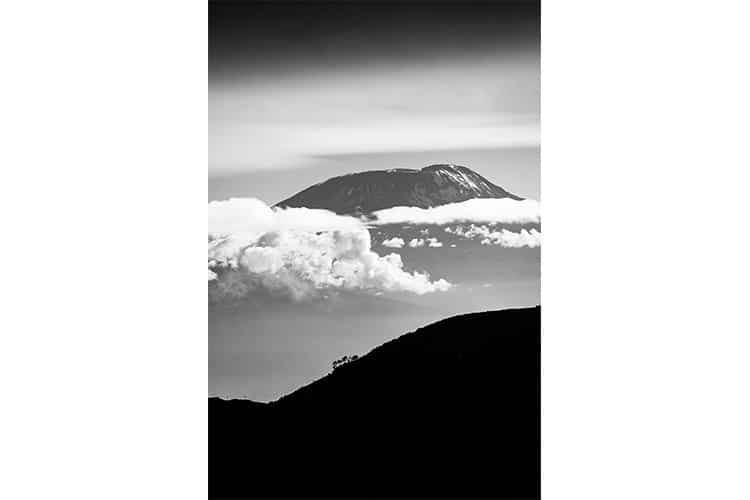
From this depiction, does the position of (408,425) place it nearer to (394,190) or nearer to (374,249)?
(374,249)

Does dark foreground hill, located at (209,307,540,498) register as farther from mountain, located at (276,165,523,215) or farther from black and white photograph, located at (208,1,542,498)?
mountain, located at (276,165,523,215)

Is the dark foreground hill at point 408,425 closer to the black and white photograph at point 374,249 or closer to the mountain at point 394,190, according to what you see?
the black and white photograph at point 374,249

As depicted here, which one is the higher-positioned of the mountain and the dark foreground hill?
the mountain

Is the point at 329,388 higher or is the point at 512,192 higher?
the point at 512,192

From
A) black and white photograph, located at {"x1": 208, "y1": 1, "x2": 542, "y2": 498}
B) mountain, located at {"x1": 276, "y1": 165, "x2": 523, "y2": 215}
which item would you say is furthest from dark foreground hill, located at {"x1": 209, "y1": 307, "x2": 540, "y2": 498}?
mountain, located at {"x1": 276, "y1": 165, "x2": 523, "y2": 215}

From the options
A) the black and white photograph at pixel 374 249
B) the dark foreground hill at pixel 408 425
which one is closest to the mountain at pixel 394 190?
the black and white photograph at pixel 374 249
